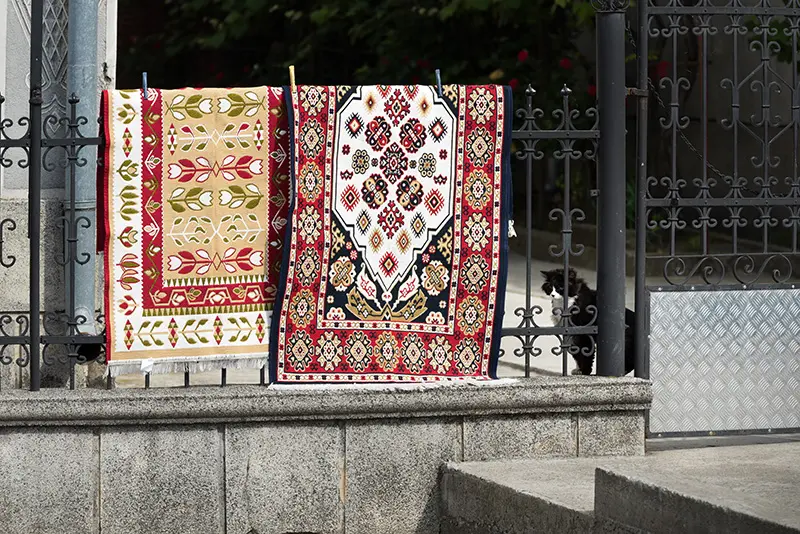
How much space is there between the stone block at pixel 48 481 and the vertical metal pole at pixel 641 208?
2.47 m

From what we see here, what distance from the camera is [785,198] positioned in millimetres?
6605

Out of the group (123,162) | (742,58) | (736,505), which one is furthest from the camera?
(742,58)

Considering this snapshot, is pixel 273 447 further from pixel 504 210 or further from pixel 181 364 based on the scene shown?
pixel 504 210

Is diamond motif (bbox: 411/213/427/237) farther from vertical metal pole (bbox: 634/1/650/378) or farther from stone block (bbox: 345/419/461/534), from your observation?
vertical metal pole (bbox: 634/1/650/378)

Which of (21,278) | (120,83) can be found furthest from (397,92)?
(120,83)

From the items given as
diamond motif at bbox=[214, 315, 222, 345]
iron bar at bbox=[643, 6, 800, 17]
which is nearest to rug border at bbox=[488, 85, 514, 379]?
iron bar at bbox=[643, 6, 800, 17]

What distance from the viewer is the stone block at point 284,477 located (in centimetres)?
609

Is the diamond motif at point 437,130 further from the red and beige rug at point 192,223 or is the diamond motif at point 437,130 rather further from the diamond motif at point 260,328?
the diamond motif at point 260,328

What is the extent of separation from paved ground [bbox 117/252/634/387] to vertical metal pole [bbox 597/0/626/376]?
1.01 feet

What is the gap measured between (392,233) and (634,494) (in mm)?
1760

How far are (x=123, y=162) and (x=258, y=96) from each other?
0.64 metres

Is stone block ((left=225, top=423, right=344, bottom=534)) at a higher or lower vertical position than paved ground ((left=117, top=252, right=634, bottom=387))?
lower

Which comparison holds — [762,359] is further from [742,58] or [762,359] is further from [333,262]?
[742,58]

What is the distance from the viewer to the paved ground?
8.29 meters
